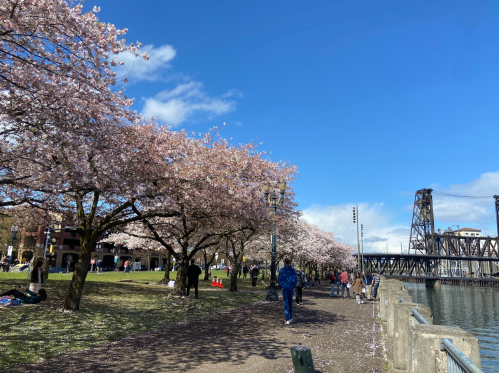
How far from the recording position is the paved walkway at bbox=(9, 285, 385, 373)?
6.48 metres

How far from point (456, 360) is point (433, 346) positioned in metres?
0.82

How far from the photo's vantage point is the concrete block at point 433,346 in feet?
11.5

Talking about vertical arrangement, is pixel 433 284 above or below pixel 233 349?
below

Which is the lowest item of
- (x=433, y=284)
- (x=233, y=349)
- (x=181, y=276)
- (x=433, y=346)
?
(x=433, y=284)

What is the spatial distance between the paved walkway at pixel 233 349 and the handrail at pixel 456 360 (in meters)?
A: 3.47

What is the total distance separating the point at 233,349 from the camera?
26.0ft

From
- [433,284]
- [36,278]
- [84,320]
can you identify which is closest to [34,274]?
[36,278]

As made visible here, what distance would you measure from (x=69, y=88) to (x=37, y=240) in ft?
252

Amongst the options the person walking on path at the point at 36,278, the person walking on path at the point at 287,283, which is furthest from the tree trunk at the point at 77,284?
the person walking on path at the point at 287,283

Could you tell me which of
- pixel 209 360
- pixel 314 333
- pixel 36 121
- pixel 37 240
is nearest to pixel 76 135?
pixel 36 121

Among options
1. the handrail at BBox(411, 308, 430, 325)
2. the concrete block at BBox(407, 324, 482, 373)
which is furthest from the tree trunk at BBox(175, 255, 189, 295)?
the concrete block at BBox(407, 324, 482, 373)

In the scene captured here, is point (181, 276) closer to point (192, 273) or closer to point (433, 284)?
point (192, 273)

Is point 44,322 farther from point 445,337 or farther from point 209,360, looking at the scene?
point 445,337

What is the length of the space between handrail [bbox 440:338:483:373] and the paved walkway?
347 centimetres
